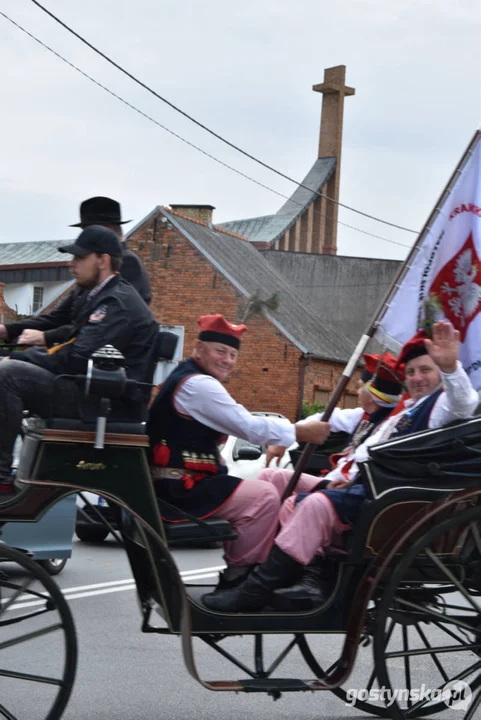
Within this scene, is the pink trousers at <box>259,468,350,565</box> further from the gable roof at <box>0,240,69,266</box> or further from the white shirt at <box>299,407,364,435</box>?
the gable roof at <box>0,240,69,266</box>

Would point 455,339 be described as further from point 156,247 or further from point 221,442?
point 156,247

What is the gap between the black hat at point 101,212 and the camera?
20.3 ft

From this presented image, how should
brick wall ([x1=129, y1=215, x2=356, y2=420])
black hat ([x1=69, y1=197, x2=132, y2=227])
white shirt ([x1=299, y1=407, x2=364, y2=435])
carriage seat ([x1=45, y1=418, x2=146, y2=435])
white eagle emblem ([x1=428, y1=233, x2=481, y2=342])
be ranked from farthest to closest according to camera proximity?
1. brick wall ([x1=129, y1=215, x2=356, y2=420])
2. white shirt ([x1=299, y1=407, x2=364, y2=435])
3. black hat ([x1=69, y1=197, x2=132, y2=227])
4. white eagle emblem ([x1=428, y1=233, x2=481, y2=342])
5. carriage seat ([x1=45, y1=418, x2=146, y2=435])

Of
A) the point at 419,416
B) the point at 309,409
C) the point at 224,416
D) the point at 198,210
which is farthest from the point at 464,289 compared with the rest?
the point at 198,210

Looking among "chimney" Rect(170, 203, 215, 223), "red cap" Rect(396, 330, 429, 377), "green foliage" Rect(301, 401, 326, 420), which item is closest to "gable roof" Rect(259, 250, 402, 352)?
"chimney" Rect(170, 203, 215, 223)

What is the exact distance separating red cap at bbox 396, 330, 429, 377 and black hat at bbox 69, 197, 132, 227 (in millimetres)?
1887

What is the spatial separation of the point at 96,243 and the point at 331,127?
48.2 m

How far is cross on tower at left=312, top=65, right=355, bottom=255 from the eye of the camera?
2020 inches

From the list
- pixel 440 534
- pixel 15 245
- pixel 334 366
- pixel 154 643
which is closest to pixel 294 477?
pixel 440 534

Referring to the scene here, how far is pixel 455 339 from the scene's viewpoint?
4.62 meters

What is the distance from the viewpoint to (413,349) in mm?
5371

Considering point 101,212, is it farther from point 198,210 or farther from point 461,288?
point 198,210

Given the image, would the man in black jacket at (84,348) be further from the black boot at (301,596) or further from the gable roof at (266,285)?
the gable roof at (266,285)

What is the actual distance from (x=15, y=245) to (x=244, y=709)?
4949 cm
